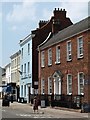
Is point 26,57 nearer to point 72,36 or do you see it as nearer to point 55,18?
point 55,18

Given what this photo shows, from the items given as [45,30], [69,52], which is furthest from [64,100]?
[45,30]

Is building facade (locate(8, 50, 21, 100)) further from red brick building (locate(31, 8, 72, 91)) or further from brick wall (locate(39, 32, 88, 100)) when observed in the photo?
brick wall (locate(39, 32, 88, 100))

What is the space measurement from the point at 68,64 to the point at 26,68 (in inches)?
962

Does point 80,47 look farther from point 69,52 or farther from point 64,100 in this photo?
point 64,100

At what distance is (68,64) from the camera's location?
43.1 m

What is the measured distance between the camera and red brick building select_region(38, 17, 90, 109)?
37875 mm

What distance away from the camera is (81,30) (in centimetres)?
3891

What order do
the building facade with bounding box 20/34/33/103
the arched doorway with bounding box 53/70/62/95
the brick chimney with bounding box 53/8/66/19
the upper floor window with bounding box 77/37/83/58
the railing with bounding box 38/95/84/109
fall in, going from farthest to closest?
the building facade with bounding box 20/34/33/103
the brick chimney with bounding box 53/8/66/19
the arched doorway with bounding box 53/70/62/95
the upper floor window with bounding box 77/37/83/58
the railing with bounding box 38/95/84/109

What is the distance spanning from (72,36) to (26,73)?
85.9 feet

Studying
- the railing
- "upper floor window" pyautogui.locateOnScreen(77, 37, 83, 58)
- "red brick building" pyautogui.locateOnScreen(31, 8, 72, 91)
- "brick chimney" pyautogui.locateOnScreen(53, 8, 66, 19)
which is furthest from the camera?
"brick chimney" pyautogui.locateOnScreen(53, 8, 66, 19)

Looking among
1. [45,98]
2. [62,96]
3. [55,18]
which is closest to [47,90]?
[45,98]

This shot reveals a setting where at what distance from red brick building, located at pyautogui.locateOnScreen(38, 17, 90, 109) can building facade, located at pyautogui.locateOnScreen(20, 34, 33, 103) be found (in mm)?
8980

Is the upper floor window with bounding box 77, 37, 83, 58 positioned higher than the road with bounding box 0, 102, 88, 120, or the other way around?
the upper floor window with bounding box 77, 37, 83, 58

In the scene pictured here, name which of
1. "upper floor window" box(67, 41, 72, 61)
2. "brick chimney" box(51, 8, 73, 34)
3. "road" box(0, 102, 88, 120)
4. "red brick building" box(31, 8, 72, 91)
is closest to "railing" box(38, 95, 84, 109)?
"road" box(0, 102, 88, 120)
